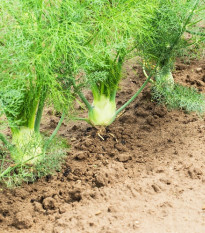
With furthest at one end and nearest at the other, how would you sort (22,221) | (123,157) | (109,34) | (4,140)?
(123,157), (109,34), (4,140), (22,221)

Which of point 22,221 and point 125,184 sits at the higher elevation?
point 125,184

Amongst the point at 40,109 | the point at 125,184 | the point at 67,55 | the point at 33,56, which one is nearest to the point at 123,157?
the point at 125,184

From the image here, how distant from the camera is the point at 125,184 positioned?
8.45ft

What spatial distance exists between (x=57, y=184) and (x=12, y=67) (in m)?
0.77

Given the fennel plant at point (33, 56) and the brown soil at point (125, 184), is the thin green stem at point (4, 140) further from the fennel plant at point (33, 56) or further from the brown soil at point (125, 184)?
the brown soil at point (125, 184)

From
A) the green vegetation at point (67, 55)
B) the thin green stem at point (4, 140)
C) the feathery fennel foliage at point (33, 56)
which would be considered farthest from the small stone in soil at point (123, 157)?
the thin green stem at point (4, 140)

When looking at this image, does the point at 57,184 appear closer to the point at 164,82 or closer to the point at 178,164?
the point at 178,164

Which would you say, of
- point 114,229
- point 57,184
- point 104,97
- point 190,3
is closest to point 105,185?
point 57,184

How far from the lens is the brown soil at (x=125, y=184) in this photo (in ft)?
7.38

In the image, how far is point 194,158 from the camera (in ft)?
9.11

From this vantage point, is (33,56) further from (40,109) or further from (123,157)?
(123,157)

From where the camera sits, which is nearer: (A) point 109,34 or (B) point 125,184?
(B) point 125,184

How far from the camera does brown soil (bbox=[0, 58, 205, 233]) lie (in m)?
2.25

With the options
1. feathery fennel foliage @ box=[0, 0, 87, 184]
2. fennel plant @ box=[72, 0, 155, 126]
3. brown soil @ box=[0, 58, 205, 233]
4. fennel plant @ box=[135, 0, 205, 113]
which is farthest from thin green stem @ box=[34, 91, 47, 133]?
fennel plant @ box=[135, 0, 205, 113]
